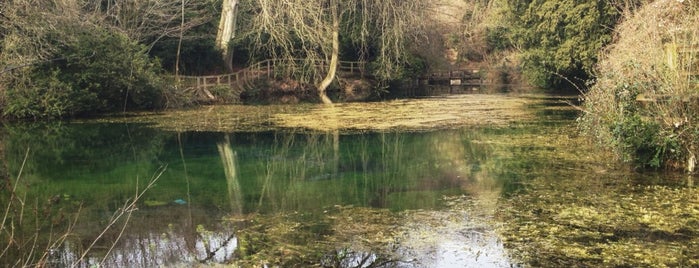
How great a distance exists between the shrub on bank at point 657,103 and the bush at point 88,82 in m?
13.1

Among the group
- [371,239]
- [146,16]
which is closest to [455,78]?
[146,16]

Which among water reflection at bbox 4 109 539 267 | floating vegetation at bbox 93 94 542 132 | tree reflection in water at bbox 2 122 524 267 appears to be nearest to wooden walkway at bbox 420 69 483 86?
floating vegetation at bbox 93 94 542 132

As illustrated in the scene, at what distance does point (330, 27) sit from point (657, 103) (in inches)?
728

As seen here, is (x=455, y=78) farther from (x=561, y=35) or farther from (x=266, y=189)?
(x=266, y=189)

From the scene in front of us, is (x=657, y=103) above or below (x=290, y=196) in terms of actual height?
above

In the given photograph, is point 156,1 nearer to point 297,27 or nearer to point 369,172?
point 297,27

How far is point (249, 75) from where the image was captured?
91.1 ft

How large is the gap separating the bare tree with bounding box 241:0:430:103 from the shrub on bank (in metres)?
14.2

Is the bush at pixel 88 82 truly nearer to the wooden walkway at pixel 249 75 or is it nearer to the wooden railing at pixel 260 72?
the wooden walkway at pixel 249 75

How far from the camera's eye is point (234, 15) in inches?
1068

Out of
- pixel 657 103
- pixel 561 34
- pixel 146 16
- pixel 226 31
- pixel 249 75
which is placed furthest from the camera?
pixel 249 75

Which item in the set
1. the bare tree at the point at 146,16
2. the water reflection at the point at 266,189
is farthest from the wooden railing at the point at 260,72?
the water reflection at the point at 266,189

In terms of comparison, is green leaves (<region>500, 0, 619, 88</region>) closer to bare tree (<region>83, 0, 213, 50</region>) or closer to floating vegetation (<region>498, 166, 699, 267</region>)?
bare tree (<region>83, 0, 213, 50</region>)

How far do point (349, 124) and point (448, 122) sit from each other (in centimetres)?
245
